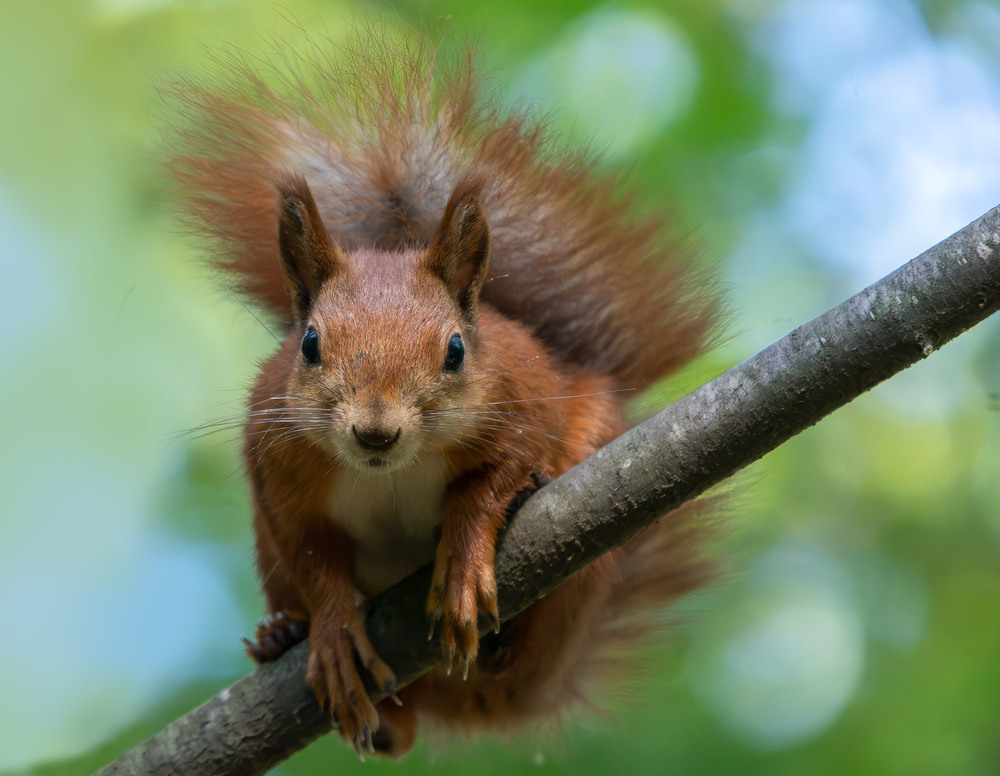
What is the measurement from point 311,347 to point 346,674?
881mm

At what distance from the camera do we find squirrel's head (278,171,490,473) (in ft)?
7.09

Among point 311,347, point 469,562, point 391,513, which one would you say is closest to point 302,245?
→ point 311,347

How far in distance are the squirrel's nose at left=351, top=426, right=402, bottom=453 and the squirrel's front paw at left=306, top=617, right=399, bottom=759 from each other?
704 millimetres

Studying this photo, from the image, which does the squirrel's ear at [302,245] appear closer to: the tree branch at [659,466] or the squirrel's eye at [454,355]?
the squirrel's eye at [454,355]

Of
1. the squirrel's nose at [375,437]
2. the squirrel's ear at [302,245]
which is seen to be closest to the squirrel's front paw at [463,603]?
the squirrel's nose at [375,437]

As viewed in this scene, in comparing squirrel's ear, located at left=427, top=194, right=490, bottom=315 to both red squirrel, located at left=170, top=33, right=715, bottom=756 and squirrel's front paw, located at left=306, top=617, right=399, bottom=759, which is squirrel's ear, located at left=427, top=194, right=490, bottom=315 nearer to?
red squirrel, located at left=170, top=33, right=715, bottom=756

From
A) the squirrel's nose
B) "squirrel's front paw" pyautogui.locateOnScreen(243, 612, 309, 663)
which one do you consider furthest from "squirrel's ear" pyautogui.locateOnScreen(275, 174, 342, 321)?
"squirrel's front paw" pyautogui.locateOnScreen(243, 612, 309, 663)

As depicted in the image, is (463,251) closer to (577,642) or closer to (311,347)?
(311,347)

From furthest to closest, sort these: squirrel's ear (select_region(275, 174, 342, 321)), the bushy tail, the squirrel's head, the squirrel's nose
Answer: the bushy tail, squirrel's ear (select_region(275, 174, 342, 321)), the squirrel's head, the squirrel's nose

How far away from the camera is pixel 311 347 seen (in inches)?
92.7

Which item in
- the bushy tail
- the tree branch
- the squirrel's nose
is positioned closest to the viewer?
the tree branch

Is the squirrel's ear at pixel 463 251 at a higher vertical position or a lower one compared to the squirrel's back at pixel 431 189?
lower

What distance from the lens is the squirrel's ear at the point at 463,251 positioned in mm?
2537

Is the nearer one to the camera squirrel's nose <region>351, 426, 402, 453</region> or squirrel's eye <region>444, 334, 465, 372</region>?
squirrel's nose <region>351, 426, 402, 453</region>
